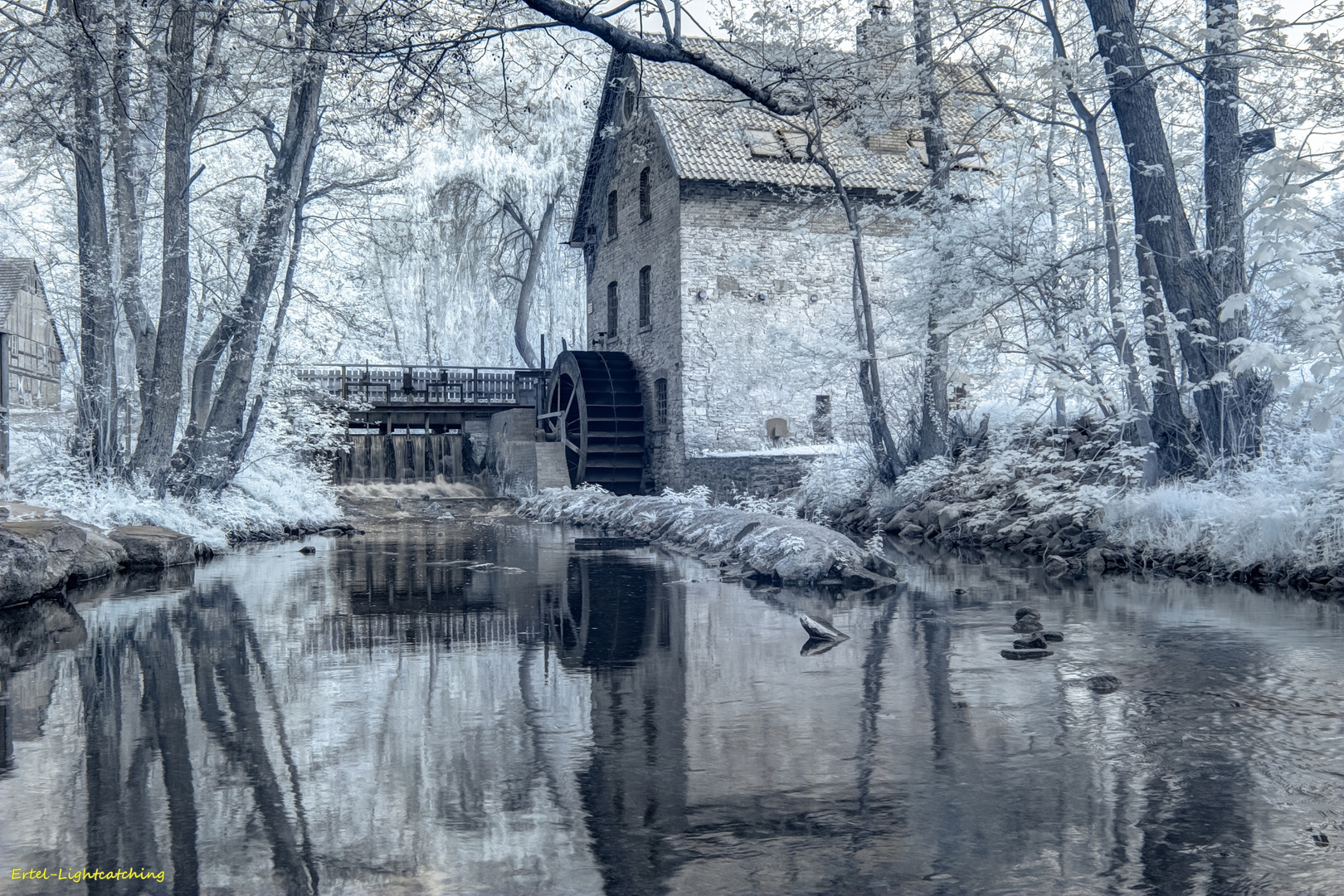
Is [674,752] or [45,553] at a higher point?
[45,553]

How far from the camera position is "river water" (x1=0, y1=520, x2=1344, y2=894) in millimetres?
2836

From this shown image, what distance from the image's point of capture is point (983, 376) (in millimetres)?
14484

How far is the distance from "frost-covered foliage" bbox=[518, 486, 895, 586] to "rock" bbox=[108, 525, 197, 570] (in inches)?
200

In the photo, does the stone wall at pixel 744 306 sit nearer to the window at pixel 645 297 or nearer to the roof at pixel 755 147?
the roof at pixel 755 147

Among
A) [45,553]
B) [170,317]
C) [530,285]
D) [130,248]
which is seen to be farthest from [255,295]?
[530,285]

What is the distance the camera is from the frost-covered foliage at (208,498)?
37.1 ft

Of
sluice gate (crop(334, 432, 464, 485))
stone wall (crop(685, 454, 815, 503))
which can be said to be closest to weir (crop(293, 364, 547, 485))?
sluice gate (crop(334, 432, 464, 485))

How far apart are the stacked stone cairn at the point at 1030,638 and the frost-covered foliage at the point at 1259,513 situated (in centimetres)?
218

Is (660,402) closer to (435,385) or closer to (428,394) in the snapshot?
(428,394)

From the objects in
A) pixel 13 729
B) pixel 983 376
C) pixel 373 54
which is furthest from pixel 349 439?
pixel 13 729

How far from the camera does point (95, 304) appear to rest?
12.3 metres

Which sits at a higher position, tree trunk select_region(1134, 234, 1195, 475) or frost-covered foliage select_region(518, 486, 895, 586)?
tree trunk select_region(1134, 234, 1195, 475)

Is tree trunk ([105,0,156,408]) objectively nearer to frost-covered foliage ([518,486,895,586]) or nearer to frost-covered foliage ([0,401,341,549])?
A: frost-covered foliage ([0,401,341,549])

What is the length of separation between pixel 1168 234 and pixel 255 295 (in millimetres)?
9644
